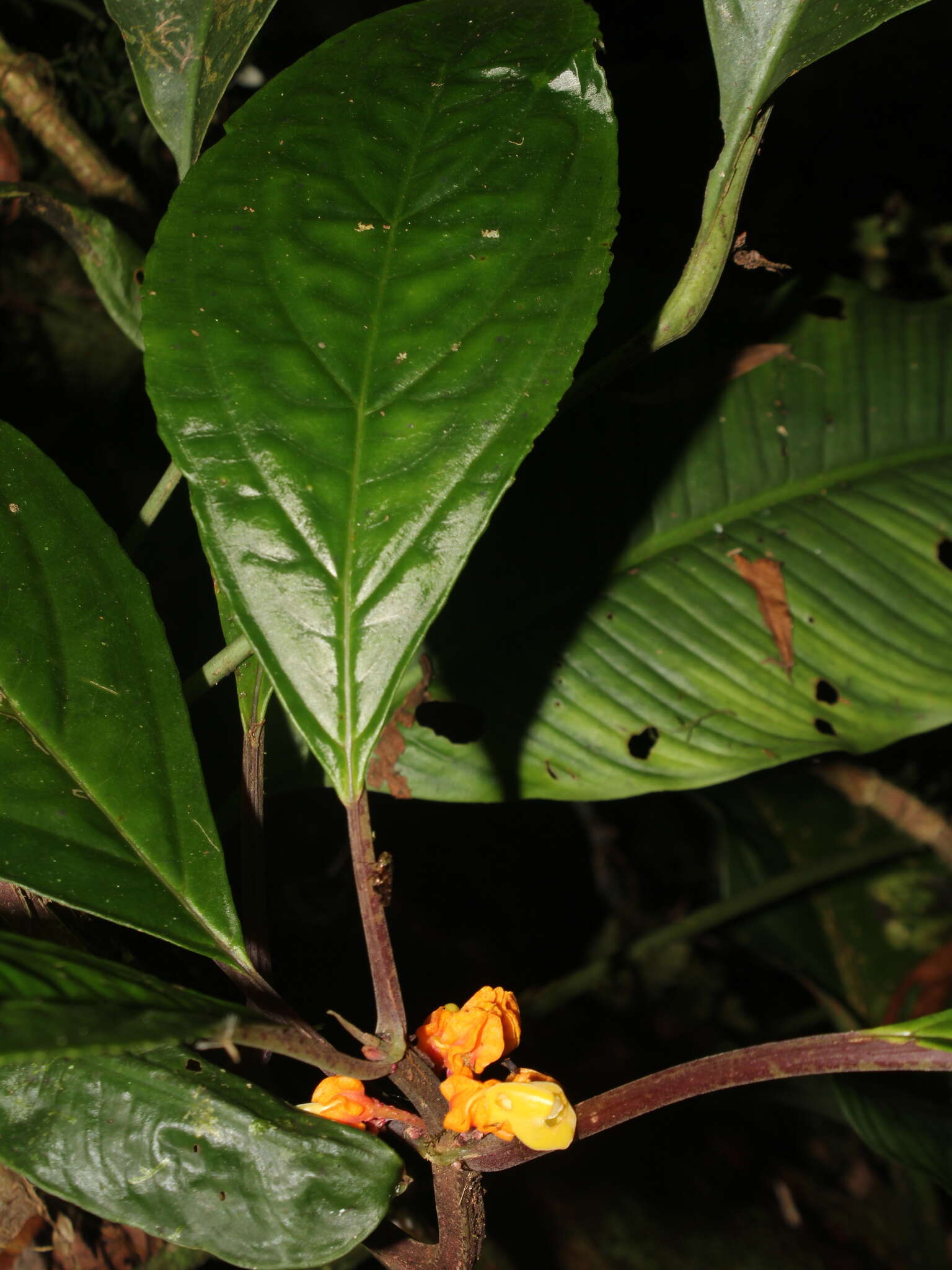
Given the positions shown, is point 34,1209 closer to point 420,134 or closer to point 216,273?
point 216,273

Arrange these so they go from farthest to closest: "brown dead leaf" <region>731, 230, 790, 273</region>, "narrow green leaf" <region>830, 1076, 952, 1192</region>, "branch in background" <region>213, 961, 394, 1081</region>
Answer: "narrow green leaf" <region>830, 1076, 952, 1192</region> < "brown dead leaf" <region>731, 230, 790, 273</region> < "branch in background" <region>213, 961, 394, 1081</region>

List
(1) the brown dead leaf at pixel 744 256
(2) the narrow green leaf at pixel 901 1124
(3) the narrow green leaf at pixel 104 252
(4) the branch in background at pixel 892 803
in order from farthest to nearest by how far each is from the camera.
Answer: (4) the branch in background at pixel 892 803
(2) the narrow green leaf at pixel 901 1124
(3) the narrow green leaf at pixel 104 252
(1) the brown dead leaf at pixel 744 256

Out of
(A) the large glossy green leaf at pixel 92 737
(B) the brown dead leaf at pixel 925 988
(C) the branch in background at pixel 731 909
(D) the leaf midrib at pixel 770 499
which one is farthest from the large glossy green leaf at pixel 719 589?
(B) the brown dead leaf at pixel 925 988

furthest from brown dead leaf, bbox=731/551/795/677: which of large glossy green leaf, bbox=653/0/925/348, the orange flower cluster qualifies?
the orange flower cluster

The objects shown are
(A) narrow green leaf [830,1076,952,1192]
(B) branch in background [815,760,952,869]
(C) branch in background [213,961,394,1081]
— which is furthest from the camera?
(B) branch in background [815,760,952,869]

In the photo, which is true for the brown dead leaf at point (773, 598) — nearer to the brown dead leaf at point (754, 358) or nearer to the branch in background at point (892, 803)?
the brown dead leaf at point (754, 358)

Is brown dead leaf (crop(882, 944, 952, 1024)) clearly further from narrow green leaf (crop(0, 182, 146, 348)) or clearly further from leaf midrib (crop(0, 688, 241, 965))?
narrow green leaf (crop(0, 182, 146, 348))

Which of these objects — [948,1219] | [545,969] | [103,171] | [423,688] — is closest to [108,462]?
[103,171]
